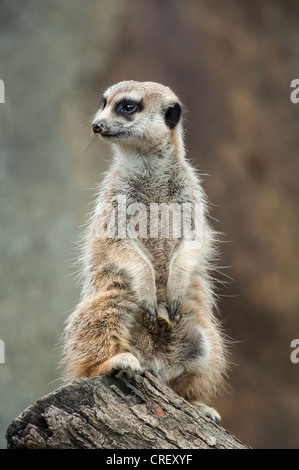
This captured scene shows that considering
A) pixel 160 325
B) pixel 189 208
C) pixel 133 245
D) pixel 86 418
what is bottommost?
pixel 86 418

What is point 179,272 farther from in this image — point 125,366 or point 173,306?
point 125,366

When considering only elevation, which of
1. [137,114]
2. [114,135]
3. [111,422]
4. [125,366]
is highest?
[137,114]

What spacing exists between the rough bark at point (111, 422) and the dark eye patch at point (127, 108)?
128 centimetres

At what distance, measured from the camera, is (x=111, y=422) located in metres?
2.14

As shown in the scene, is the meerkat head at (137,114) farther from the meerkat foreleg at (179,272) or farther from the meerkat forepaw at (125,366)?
the meerkat forepaw at (125,366)

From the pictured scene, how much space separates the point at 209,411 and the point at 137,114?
1.43 meters

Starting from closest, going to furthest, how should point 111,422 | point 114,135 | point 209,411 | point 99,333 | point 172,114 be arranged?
A: point 111,422 < point 99,333 < point 209,411 < point 114,135 < point 172,114

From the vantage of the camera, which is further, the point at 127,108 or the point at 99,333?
the point at 127,108

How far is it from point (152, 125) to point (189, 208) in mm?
438

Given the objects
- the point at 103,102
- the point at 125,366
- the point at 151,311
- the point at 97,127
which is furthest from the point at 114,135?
the point at 125,366

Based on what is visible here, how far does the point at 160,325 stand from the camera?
2.77 metres

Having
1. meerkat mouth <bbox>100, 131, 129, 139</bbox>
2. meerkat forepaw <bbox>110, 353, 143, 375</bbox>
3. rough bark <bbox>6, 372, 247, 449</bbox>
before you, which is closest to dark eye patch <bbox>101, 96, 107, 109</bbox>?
meerkat mouth <bbox>100, 131, 129, 139</bbox>
